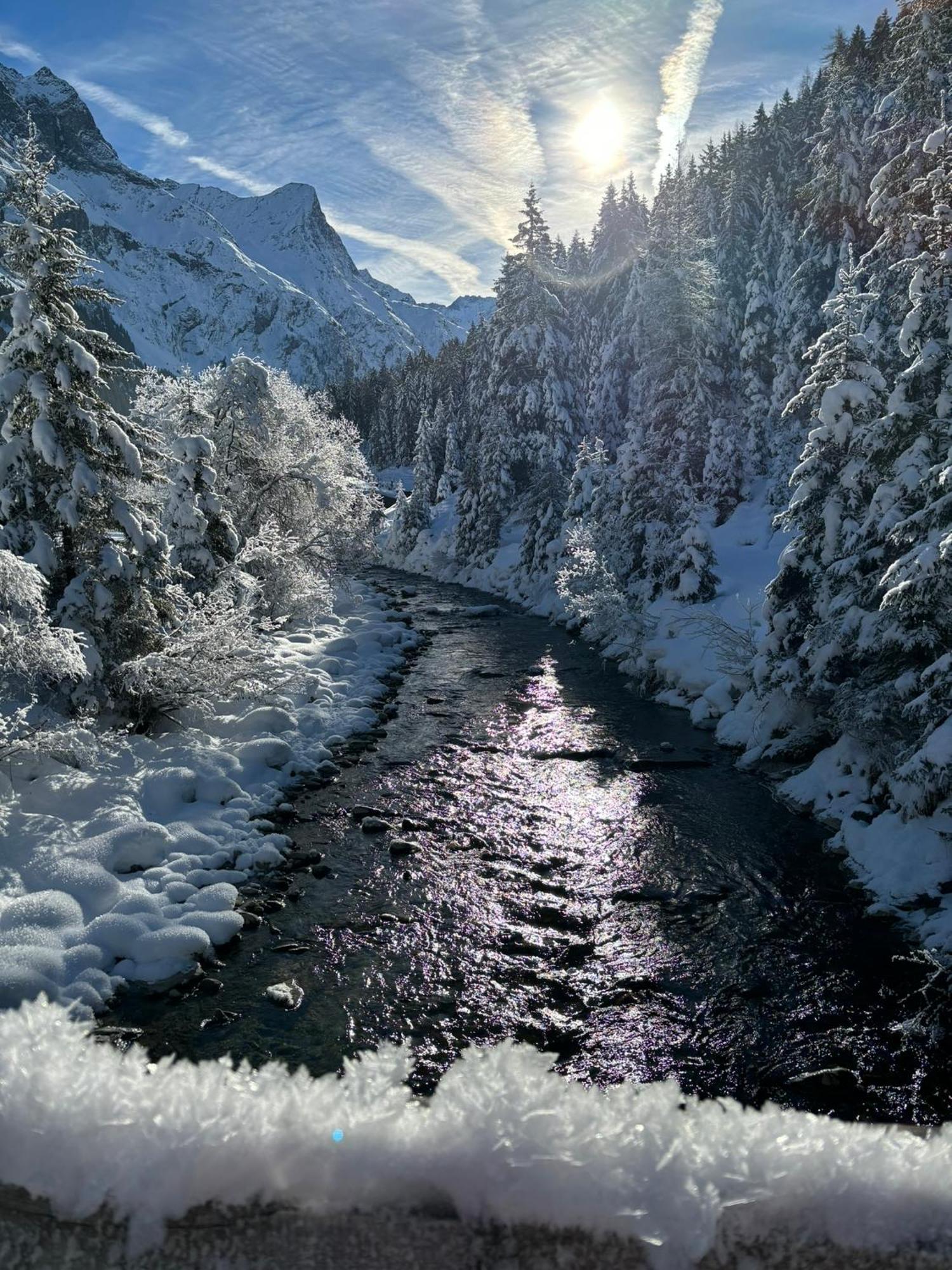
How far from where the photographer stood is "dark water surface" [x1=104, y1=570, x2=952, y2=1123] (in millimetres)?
7633

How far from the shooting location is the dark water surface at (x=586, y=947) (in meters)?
7.63

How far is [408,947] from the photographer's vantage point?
31.1 feet

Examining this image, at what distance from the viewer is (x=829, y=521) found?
47.2ft

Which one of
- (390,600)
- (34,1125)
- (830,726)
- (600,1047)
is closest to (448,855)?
(600,1047)

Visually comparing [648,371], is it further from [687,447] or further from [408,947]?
[408,947]

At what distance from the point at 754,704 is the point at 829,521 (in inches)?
204

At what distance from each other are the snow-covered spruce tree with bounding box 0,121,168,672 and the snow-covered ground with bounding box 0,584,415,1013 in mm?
2217

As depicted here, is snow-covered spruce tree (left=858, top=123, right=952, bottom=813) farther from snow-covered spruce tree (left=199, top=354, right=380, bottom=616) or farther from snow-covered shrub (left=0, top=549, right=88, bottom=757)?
snow-covered spruce tree (left=199, top=354, right=380, bottom=616)

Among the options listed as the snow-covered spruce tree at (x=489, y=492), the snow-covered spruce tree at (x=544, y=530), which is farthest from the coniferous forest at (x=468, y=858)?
the snow-covered spruce tree at (x=489, y=492)

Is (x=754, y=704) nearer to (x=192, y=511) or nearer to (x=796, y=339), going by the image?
(x=192, y=511)

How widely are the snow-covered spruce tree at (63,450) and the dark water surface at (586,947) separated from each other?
5.19 meters

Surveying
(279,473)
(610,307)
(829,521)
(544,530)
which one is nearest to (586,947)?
(829,521)

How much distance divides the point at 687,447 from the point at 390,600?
17.3 metres

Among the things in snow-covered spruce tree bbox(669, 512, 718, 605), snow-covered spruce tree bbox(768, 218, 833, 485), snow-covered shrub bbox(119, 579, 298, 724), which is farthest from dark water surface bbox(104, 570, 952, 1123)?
snow-covered spruce tree bbox(768, 218, 833, 485)
